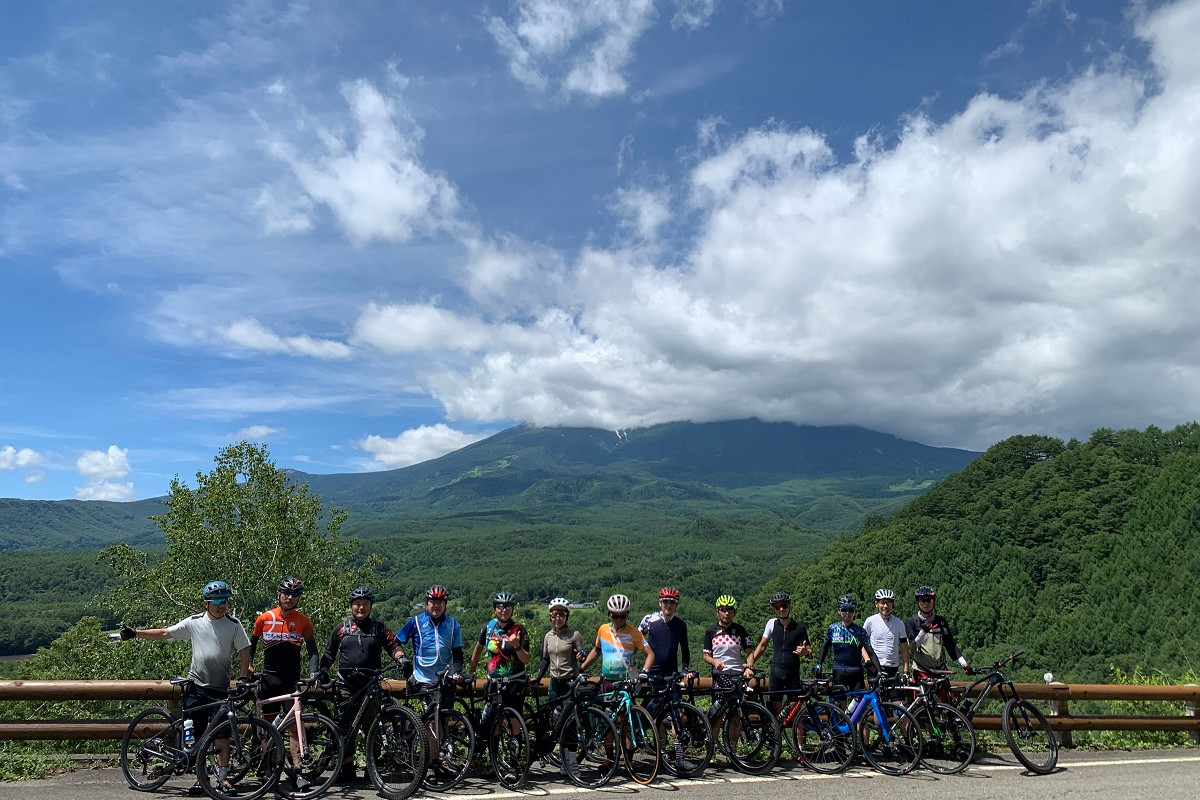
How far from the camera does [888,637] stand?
884cm

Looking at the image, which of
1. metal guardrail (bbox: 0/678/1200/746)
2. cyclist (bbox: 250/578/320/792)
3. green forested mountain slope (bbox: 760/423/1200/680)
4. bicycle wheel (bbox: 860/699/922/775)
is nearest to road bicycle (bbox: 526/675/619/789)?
metal guardrail (bbox: 0/678/1200/746)

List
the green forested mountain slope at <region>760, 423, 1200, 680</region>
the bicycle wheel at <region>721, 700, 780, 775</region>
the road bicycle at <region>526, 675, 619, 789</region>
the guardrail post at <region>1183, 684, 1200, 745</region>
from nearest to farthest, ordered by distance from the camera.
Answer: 1. the road bicycle at <region>526, 675, 619, 789</region>
2. the bicycle wheel at <region>721, 700, 780, 775</region>
3. the guardrail post at <region>1183, 684, 1200, 745</region>
4. the green forested mountain slope at <region>760, 423, 1200, 680</region>

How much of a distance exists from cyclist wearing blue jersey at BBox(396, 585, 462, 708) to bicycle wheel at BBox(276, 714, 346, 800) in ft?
3.06

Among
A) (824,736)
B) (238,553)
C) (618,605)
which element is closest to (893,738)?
(824,736)

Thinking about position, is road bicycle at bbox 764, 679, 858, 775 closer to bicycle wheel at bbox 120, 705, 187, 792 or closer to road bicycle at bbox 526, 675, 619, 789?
road bicycle at bbox 526, 675, 619, 789

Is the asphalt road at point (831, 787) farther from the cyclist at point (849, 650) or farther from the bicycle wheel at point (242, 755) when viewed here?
the cyclist at point (849, 650)

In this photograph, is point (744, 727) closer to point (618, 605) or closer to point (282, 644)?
point (618, 605)

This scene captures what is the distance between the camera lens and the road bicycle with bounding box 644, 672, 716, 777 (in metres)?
7.71

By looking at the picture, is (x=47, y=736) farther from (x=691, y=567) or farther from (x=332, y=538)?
(x=691, y=567)

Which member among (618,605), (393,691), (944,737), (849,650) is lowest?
(944,737)

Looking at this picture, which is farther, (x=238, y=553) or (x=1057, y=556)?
(x=1057, y=556)

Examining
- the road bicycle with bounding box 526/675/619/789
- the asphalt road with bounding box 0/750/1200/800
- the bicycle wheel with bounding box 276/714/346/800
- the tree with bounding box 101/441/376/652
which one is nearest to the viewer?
the bicycle wheel with bounding box 276/714/346/800

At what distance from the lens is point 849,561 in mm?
85875

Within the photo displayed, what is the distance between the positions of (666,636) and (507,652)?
180 centimetres
